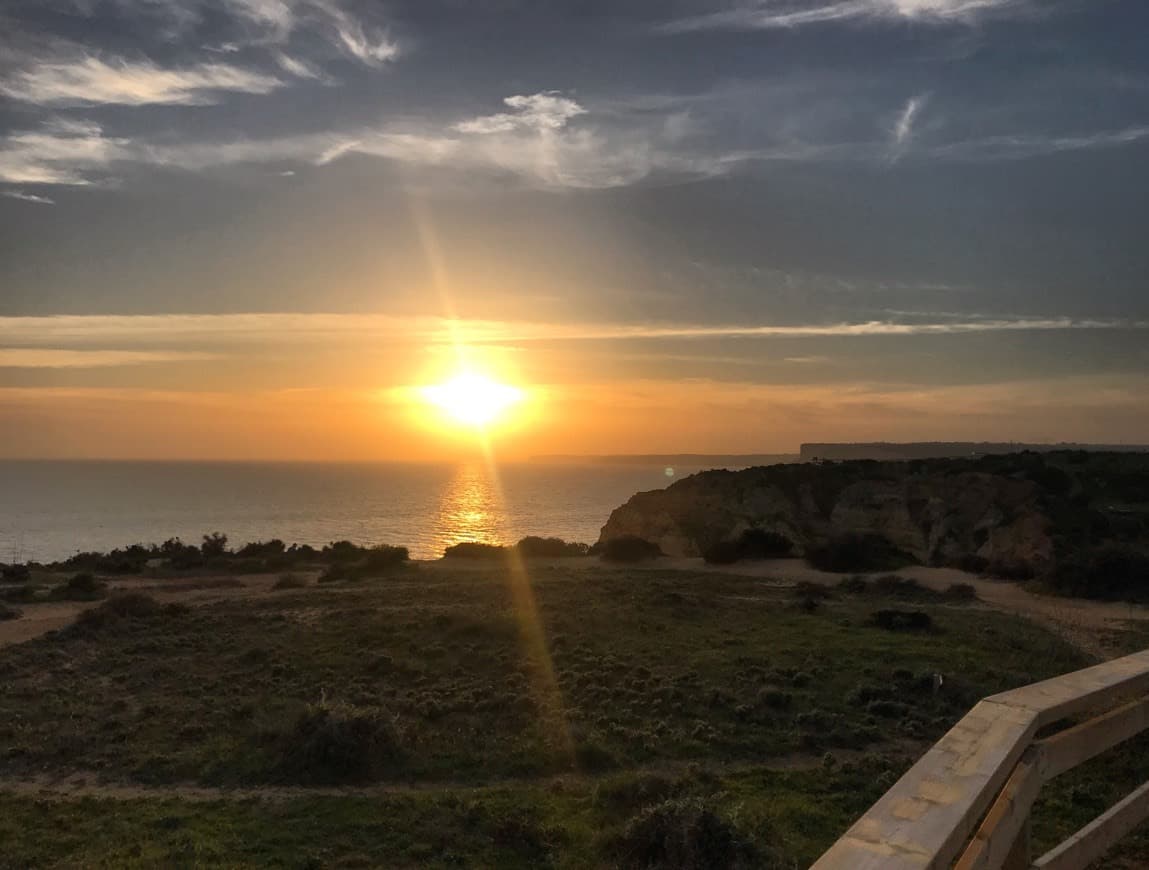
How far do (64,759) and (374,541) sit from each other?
7320 cm

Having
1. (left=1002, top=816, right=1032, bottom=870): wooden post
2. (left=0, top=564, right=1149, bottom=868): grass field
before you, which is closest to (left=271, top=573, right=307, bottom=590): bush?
(left=0, top=564, right=1149, bottom=868): grass field

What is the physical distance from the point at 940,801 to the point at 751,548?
124ft

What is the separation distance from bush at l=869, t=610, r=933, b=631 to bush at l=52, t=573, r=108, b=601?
27.7m

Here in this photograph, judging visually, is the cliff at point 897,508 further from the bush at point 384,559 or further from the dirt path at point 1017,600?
the bush at point 384,559

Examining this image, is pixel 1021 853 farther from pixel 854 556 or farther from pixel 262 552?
pixel 262 552

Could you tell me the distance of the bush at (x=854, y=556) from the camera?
35469 millimetres

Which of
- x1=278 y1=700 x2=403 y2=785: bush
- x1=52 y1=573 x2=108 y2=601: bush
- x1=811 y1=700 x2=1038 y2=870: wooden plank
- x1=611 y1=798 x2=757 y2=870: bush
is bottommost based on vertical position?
x1=611 y1=798 x2=757 y2=870: bush

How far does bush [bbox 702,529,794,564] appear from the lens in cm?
3853

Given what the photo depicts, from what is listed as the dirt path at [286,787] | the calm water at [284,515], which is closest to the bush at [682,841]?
the dirt path at [286,787]

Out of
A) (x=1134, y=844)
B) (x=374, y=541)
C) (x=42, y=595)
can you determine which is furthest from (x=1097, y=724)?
(x=374, y=541)

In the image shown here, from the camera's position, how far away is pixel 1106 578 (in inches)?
1115

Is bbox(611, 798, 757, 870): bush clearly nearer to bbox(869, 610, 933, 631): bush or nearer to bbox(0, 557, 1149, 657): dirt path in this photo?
bbox(0, 557, 1149, 657): dirt path

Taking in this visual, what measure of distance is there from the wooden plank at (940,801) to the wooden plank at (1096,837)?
2.01 ft

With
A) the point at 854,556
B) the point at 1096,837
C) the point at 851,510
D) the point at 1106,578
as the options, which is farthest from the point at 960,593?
the point at 1096,837
